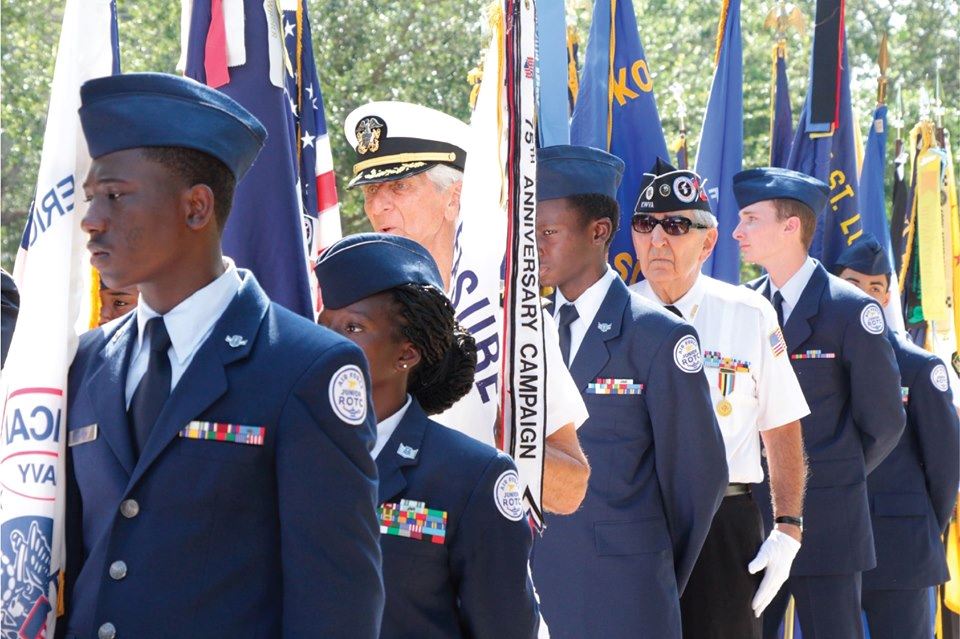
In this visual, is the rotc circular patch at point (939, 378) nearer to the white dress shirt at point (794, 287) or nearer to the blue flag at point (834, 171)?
the white dress shirt at point (794, 287)

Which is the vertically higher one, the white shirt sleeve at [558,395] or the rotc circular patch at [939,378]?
the rotc circular patch at [939,378]

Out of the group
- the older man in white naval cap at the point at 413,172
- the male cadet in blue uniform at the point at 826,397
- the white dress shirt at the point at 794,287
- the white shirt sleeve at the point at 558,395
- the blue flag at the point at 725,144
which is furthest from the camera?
the blue flag at the point at 725,144

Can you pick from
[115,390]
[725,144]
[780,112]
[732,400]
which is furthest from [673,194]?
[115,390]

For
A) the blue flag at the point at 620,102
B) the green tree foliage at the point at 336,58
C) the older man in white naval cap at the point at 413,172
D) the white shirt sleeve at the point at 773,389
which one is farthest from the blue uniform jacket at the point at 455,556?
the green tree foliage at the point at 336,58

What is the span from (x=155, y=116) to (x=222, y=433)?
52 cm

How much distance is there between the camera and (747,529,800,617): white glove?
19.4ft

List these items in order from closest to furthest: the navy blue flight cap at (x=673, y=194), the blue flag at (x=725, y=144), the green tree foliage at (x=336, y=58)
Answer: the navy blue flight cap at (x=673, y=194) → the blue flag at (x=725, y=144) → the green tree foliage at (x=336, y=58)

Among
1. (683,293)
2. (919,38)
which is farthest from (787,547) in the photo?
(919,38)

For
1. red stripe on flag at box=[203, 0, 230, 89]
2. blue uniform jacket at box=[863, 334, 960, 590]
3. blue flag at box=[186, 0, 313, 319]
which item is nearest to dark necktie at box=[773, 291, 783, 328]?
blue uniform jacket at box=[863, 334, 960, 590]

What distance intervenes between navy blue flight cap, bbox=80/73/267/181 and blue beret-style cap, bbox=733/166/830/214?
503 centimetres

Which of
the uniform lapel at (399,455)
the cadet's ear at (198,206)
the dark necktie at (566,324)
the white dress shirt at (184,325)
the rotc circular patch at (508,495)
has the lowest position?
the rotc circular patch at (508,495)

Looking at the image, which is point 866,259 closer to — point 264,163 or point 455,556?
point 264,163

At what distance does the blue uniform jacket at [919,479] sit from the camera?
308 inches

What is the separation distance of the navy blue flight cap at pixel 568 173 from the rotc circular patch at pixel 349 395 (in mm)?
2749
